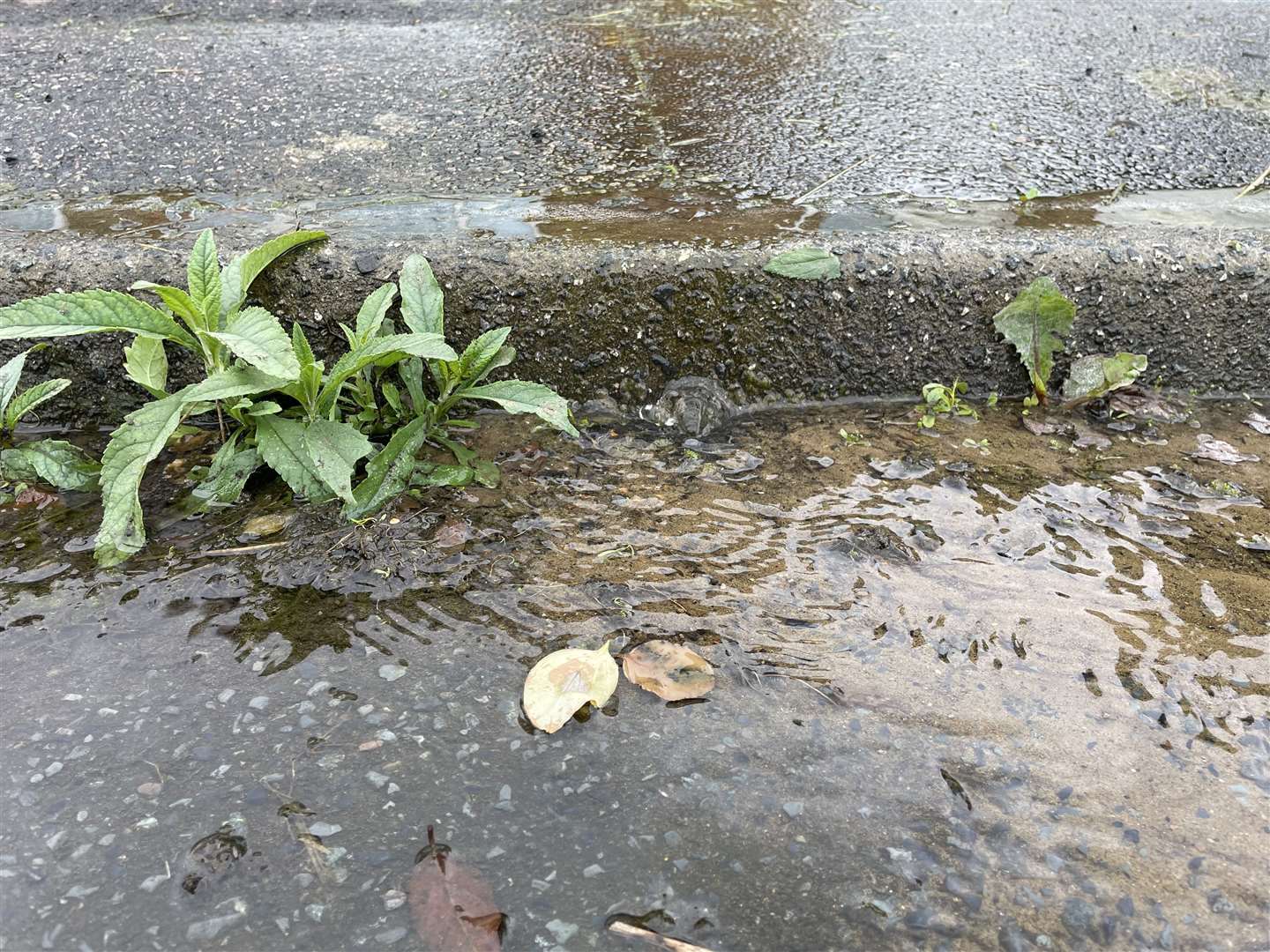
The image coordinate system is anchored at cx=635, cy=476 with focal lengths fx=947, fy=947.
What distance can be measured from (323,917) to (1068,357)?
1792 mm

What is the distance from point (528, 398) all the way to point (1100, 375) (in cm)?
122

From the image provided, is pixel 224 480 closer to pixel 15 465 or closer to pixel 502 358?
pixel 15 465

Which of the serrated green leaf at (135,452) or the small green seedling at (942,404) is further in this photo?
the small green seedling at (942,404)

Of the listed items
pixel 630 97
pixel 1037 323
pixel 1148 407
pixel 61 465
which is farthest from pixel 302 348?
pixel 1148 407

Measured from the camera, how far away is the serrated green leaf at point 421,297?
1847 mm

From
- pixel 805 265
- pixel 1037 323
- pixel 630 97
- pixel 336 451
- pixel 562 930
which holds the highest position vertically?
pixel 630 97

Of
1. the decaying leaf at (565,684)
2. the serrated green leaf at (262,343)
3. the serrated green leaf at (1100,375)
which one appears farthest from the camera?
the serrated green leaf at (1100,375)

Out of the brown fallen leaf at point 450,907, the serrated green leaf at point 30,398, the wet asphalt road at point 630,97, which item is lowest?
the brown fallen leaf at point 450,907

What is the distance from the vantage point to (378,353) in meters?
1.71

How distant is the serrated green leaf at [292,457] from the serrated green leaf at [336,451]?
0.02 metres

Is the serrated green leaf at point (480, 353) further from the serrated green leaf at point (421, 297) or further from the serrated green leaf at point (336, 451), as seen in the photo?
the serrated green leaf at point (336, 451)

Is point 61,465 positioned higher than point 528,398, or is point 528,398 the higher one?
point 528,398

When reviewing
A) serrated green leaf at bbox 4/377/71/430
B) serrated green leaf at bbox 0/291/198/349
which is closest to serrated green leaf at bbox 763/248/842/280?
serrated green leaf at bbox 0/291/198/349

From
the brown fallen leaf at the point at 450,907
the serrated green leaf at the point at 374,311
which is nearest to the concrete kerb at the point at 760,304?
the serrated green leaf at the point at 374,311
